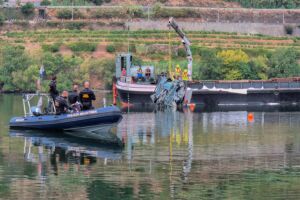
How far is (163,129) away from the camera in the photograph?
4569cm

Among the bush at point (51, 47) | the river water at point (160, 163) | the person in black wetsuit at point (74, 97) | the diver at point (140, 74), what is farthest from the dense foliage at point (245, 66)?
the person in black wetsuit at point (74, 97)

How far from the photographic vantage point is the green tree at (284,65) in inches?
3073

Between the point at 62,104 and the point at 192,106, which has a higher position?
the point at 62,104

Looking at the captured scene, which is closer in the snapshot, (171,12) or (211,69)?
(211,69)

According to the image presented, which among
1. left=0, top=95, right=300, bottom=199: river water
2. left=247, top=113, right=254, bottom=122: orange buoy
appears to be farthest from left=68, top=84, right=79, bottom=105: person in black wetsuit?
left=247, top=113, right=254, bottom=122: orange buoy

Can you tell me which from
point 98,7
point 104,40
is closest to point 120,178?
point 104,40

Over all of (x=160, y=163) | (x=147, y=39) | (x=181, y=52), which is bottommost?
(x=181, y=52)

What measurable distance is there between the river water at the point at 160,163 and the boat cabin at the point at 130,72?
1599 cm

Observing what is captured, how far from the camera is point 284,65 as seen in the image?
78.5m

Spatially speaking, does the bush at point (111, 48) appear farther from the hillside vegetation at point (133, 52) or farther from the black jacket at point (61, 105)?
the black jacket at point (61, 105)

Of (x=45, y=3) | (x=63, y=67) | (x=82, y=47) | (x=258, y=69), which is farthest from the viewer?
(x=45, y=3)

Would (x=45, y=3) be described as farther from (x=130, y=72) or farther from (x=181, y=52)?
(x=130, y=72)

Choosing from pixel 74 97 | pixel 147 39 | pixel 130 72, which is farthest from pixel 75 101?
pixel 147 39

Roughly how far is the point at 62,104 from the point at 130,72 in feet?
78.0
